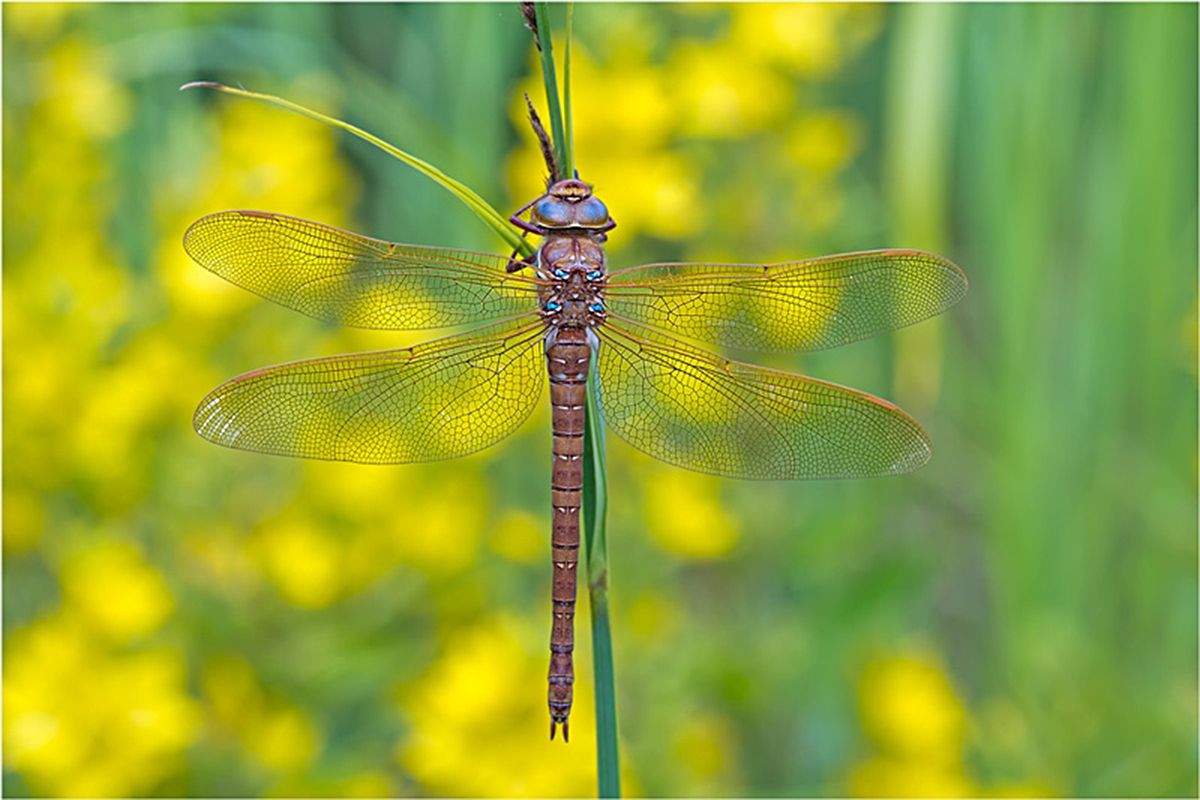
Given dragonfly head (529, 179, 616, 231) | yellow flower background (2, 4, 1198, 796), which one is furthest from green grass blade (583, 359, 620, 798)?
yellow flower background (2, 4, 1198, 796)

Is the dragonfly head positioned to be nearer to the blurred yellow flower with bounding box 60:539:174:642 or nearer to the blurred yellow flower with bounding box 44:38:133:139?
the blurred yellow flower with bounding box 60:539:174:642

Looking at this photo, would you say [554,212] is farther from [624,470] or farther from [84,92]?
[84,92]

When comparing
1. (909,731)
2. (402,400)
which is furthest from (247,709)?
(909,731)

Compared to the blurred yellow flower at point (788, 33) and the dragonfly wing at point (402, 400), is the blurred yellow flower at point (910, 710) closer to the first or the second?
the dragonfly wing at point (402, 400)

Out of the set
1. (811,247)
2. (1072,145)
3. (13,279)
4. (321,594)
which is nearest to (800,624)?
(811,247)

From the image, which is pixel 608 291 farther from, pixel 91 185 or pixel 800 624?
pixel 91 185

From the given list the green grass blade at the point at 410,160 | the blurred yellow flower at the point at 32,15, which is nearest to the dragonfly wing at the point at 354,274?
the green grass blade at the point at 410,160
